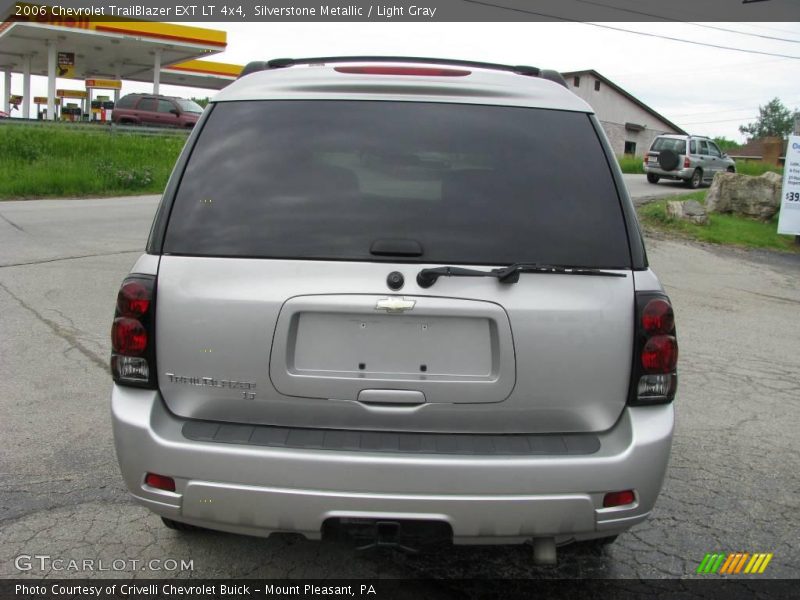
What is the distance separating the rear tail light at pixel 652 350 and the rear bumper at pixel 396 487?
188 millimetres

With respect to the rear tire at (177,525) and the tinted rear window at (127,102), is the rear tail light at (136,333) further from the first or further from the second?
the tinted rear window at (127,102)

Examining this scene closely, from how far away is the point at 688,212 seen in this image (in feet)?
53.3

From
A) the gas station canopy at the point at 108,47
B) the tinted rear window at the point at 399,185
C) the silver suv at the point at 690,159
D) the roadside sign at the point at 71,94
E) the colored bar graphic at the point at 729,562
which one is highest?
the gas station canopy at the point at 108,47

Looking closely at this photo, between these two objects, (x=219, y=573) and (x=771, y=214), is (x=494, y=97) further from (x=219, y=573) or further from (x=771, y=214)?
(x=771, y=214)

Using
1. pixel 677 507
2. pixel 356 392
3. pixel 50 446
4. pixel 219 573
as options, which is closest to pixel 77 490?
pixel 50 446

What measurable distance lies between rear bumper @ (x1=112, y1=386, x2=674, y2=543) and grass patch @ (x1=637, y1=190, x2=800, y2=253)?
45.5 ft

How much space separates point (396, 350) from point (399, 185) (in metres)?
0.62

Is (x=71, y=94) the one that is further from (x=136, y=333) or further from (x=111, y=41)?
(x=136, y=333)

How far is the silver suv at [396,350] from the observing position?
2.48 metres

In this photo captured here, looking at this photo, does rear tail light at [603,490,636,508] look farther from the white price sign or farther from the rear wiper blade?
the white price sign

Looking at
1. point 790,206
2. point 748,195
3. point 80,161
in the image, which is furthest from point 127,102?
point 790,206

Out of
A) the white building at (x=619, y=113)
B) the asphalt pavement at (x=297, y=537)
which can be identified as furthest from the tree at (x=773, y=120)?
the asphalt pavement at (x=297, y=537)

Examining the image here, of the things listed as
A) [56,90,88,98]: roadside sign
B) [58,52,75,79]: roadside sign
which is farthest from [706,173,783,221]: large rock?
[56,90,88,98]: roadside sign

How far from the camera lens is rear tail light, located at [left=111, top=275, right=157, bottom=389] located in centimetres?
264
